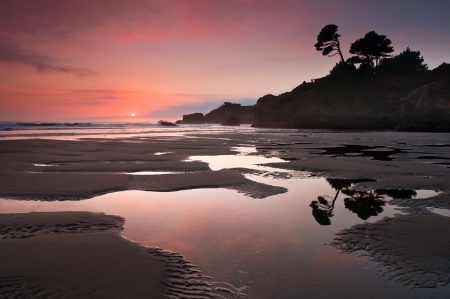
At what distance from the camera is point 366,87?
75.1 meters

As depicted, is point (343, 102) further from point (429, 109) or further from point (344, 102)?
point (429, 109)

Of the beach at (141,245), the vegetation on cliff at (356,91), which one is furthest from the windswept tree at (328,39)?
the beach at (141,245)

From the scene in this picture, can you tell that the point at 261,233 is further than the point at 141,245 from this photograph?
Yes

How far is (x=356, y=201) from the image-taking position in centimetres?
782

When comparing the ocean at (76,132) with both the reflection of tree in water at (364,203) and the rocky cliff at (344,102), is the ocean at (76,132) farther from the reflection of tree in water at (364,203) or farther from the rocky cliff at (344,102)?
the reflection of tree in water at (364,203)

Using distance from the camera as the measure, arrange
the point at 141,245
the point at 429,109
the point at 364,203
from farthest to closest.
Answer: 1. the point at 429,109
2. the point at 364,203
3. the point at 141,245

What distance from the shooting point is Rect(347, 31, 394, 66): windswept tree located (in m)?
80.2

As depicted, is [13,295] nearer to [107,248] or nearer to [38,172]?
[107,248]

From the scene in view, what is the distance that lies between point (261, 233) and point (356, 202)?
A: 354cm

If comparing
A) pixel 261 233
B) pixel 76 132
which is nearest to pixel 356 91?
pixel 76 132

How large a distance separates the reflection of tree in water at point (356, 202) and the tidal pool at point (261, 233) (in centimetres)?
3

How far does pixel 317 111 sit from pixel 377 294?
73191mm

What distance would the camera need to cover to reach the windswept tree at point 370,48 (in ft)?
263

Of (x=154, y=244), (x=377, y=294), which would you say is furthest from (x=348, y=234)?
(x=154, y=244)
